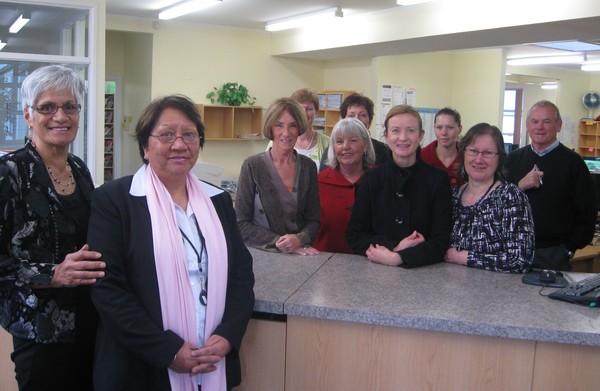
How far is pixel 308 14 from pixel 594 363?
249 inches

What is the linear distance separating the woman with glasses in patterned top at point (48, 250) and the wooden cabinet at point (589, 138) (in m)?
14.0

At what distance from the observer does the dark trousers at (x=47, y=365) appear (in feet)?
5.47

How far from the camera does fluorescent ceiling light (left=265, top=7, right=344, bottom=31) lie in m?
7.08

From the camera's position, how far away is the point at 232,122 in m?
8.63

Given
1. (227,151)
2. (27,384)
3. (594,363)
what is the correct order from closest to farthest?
1. (27,384)
2. (594,363)
3. (227,151)

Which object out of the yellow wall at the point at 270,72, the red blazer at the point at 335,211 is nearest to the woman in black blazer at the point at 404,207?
the red blazer at the point at 335,211

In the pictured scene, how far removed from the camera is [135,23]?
8.05m

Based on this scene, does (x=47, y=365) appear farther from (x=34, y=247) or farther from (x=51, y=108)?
(x=51, y=108)

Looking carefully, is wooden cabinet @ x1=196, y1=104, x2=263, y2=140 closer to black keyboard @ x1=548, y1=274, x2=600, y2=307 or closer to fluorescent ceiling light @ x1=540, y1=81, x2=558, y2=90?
black keyboard @ x1=548, y1=274, x2=600, y2=307

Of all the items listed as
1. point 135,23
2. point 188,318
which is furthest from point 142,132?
point 135,23

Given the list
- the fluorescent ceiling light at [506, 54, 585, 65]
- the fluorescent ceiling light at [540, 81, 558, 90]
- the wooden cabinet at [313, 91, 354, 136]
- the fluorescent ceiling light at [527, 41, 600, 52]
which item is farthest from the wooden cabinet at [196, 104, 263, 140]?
the fluorescent ceiling light at [540, 81, 558, 90]

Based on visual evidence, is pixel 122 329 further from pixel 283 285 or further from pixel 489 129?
pixel 489 129

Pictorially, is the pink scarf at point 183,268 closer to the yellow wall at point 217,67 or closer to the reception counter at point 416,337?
the reception counter at point 416,337

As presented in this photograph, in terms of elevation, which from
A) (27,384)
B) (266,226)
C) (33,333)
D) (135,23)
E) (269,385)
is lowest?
(269,385)
